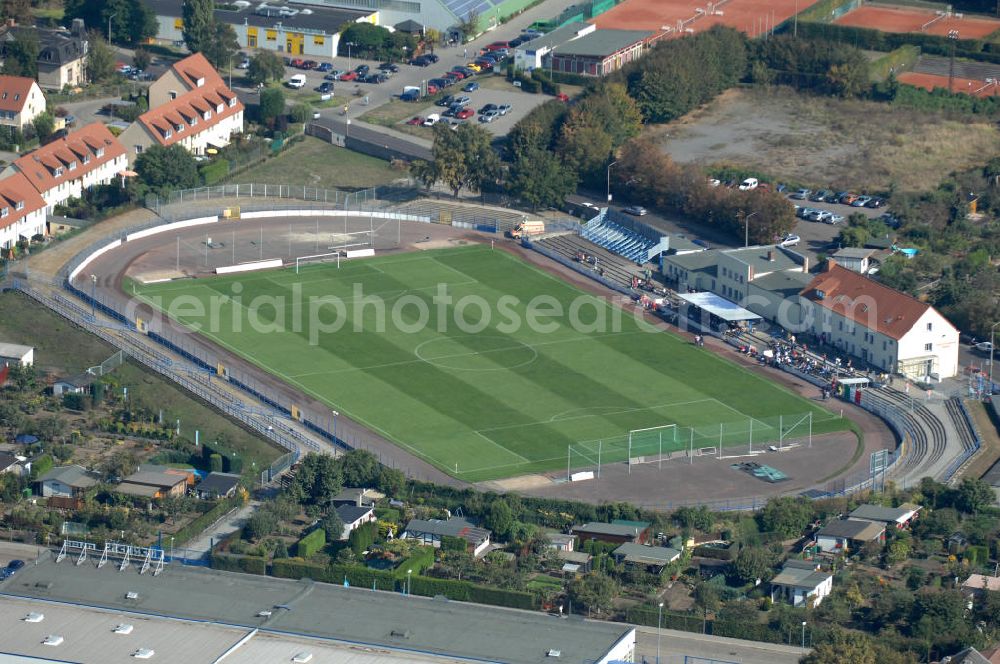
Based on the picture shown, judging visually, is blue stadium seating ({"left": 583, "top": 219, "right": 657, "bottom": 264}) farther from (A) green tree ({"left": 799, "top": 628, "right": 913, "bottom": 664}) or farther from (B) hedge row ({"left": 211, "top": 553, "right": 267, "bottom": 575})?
(A) green tree ({"left": 799, "top": 628, "right": 913, "bottom": 664})

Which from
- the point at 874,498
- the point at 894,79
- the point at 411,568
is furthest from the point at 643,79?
the point at 411,568

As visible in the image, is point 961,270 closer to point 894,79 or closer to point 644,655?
point 894,79

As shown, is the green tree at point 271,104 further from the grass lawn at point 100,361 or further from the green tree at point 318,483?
the green tree at point 318,483

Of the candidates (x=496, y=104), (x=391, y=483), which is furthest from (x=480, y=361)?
(x=496, y=104)

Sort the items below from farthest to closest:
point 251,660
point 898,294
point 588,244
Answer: point 588,244 < point 898,294 < point 251,660

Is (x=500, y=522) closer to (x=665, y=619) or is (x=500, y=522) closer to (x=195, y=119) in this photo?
(x=665, y=619)
